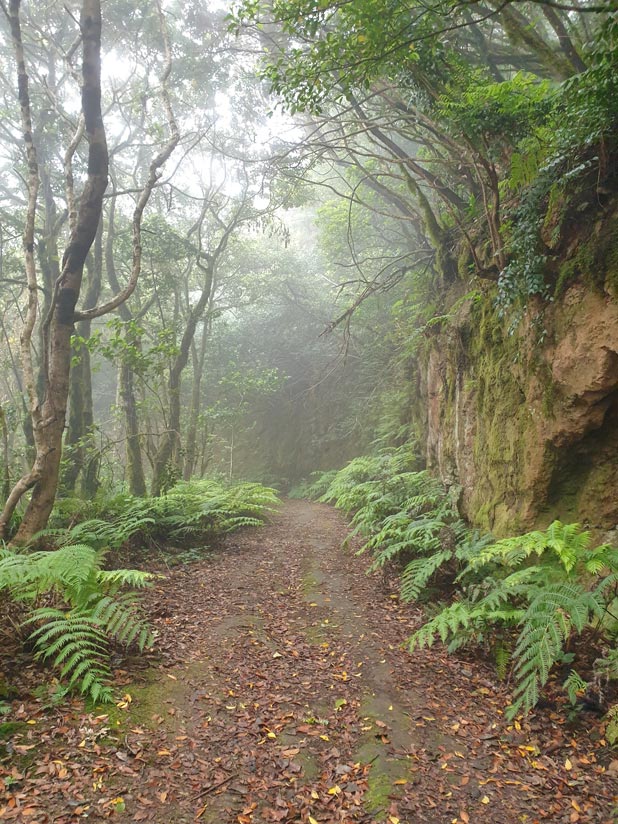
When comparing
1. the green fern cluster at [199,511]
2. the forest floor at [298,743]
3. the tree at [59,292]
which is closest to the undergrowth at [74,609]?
the forest floor at [298,743]

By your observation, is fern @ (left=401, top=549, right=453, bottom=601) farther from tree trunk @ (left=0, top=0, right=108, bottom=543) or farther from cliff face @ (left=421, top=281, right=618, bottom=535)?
tree trunk @ (left=0, top=0, right=108, bottom=543)

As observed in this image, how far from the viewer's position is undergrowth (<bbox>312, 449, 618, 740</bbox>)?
3344 mm

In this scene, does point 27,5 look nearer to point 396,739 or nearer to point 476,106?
point 476,106

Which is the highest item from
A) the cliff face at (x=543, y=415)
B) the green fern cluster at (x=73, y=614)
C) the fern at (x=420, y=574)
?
the cliff face at (x=543, y=415)

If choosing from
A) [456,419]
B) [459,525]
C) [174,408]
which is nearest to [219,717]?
[459,525]

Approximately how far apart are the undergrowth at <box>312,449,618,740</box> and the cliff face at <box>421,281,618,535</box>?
0.44 m

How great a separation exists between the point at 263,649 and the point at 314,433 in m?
15.3

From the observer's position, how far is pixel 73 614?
3.65 meters

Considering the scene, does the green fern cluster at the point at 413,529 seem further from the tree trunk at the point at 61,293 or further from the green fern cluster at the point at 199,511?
the tree trunk at the point at 61,293

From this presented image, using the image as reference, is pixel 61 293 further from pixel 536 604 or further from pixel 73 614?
pixel 536 604

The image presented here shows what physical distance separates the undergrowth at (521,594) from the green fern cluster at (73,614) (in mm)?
2503

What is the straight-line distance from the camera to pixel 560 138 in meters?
4.75

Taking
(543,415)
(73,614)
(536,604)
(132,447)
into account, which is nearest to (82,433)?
(132,447)

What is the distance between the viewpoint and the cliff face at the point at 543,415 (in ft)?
15.2
